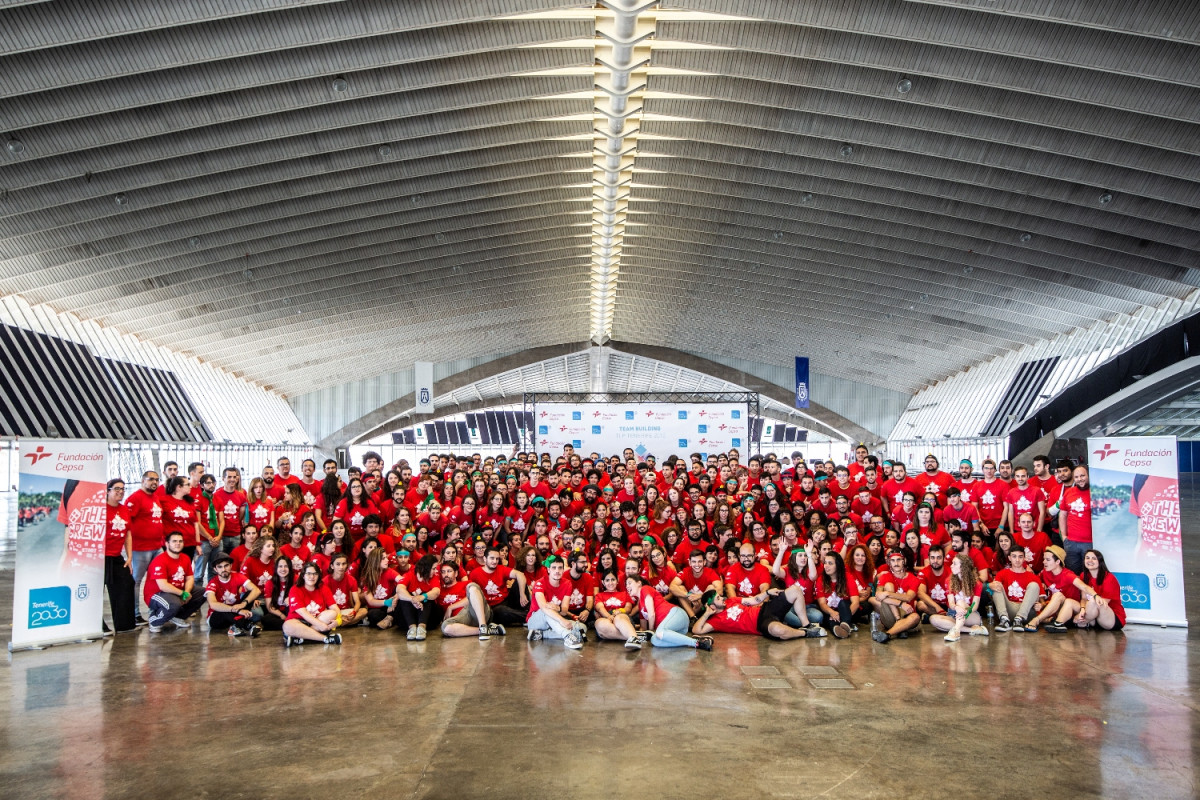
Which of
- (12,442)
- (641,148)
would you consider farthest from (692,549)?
(12,442)

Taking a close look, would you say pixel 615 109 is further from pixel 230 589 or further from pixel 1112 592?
pixel 1112 592

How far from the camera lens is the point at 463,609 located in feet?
33.8

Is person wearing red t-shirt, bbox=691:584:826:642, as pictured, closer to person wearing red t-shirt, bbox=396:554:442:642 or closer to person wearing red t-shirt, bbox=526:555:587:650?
person wearing red t-shirt, bbox=526:555:587:650

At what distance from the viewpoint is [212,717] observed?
701cm

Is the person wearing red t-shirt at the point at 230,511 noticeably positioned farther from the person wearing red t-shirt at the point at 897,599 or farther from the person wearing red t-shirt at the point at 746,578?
the person wearing red t-shirt at the point at 897,599

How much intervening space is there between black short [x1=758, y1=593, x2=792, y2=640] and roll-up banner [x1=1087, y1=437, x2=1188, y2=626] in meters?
3.65

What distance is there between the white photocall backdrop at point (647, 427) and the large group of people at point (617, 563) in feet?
30.0

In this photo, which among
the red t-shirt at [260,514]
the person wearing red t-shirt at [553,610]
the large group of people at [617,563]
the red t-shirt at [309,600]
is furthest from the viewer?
the red t-shirt at [260,514]

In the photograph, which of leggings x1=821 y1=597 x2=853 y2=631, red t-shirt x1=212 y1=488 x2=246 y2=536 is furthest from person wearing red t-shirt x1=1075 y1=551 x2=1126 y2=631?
red t-shirt x1=212 y1=488 x2=246 y2=536

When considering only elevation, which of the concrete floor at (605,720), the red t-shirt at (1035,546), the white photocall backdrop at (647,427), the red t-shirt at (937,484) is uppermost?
the white photocall backdrop at (647,427)

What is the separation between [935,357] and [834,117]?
2546 cm

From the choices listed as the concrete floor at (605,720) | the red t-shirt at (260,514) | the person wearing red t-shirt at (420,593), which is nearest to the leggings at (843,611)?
the concrete floor at (605,720)

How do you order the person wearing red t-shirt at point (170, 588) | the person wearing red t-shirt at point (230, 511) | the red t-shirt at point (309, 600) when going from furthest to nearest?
the person wearing red t-shirt at point (230, 511)
the person wearing red t-shirt at point (170, 588)
the red t-shirt at point (309, 600)

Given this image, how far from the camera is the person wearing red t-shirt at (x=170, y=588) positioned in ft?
34.2
